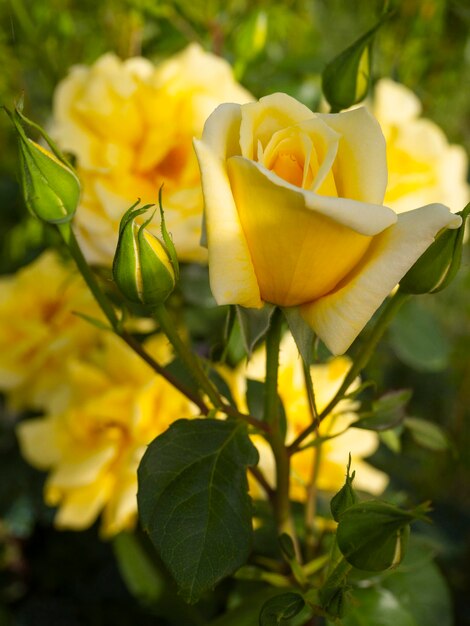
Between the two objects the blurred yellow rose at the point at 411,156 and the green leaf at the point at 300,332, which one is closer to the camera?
the green leaf at the point at 300,332

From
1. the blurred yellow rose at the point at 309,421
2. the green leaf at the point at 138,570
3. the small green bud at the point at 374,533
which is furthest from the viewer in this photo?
the green leaf at the point at 138,570

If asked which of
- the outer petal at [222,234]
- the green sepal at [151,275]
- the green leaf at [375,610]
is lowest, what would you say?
the green leaf at [375,610]

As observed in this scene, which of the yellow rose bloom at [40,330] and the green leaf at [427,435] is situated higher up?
the green leaf at [427,435]

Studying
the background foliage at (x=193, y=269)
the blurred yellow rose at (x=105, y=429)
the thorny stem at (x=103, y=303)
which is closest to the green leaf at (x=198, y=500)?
the thorny stem at (x=103, y=303)

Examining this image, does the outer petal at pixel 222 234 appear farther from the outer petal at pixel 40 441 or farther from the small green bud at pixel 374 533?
the outer petal at pixel 40 441

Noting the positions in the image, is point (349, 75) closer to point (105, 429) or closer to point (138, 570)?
point (105, 429)

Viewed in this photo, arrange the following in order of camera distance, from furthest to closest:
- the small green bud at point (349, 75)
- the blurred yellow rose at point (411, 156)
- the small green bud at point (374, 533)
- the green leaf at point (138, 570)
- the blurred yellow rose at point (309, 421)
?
the green leaf at point (138, 570), the blurred yellow rose at point (411, 156), the blurred yellow rose at point (309, 421), the small green bud at point (349, 75), the small green bud at point (374, 533)

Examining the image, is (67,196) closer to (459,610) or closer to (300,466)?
(300,466)

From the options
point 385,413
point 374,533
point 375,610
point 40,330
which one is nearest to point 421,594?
point 375,610

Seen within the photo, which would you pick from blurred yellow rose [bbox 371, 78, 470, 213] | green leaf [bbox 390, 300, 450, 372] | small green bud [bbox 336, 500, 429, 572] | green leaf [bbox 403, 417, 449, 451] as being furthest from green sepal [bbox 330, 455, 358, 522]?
green leaf [bbox 390, 300, 450, 372]
